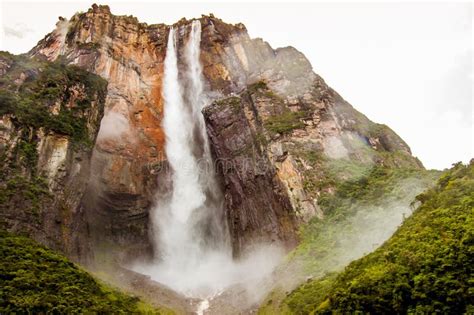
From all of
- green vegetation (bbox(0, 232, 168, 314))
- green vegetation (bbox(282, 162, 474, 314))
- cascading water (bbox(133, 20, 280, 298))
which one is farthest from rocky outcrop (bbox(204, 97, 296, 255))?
green vegetation (bbox(282, 162, 474, 314))

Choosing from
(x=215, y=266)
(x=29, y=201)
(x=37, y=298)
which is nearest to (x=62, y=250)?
(x=29, y=201)

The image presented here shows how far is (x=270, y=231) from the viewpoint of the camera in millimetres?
38969

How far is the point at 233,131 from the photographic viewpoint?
46.1m

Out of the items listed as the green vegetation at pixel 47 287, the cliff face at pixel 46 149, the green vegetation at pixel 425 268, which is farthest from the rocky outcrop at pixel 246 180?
the green vegetation at pixel 425 268

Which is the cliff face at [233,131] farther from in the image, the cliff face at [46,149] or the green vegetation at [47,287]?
the green vegetation at [47,287]

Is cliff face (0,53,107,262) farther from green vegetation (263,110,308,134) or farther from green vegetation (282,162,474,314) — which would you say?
green vegetation (282,162,474,314)

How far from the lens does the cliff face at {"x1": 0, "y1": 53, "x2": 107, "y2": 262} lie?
104 feet

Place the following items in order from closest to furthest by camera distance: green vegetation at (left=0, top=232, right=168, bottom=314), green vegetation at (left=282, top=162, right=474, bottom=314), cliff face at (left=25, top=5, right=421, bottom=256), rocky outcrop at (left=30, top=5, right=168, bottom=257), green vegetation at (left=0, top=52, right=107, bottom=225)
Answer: green vegetation at (left=282, top=162, right=474, bottom=314) < green vegetation at (left=0, top=232, right=168, bottom=314) < green vegetation at (left=0, top=52, right=107, bottom=225) < cliff face at (left=25, top=5, right=421, bottom=256) < rocky outcrop at (left=30, top=5, right=168, bottom=257)

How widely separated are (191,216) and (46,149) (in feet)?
56.0

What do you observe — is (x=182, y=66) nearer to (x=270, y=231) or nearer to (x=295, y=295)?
(x=270, y=231)

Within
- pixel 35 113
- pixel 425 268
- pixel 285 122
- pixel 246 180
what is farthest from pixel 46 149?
pixel 425 268

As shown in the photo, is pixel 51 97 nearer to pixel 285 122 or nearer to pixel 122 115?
pixel 122 115

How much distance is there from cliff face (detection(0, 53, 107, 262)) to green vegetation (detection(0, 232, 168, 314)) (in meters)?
3.53

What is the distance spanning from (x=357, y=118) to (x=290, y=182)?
1607 cm
